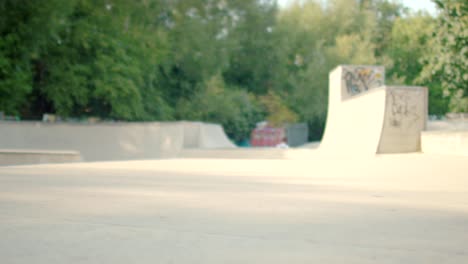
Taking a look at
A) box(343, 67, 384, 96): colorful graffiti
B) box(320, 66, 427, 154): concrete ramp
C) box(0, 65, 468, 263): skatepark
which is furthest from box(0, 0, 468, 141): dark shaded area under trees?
box(0, 65, 468, 263): skatepark

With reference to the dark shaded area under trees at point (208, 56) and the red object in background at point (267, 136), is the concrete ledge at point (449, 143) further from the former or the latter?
the red object in background at point (267, 136)

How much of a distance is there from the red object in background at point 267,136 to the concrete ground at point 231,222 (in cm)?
3839

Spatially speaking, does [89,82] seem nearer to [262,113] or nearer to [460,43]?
[460,43]

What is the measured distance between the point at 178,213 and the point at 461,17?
Answer: 19.7m

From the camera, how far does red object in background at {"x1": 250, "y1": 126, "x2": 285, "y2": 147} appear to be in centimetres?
4459

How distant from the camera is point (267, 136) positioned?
45125 mm

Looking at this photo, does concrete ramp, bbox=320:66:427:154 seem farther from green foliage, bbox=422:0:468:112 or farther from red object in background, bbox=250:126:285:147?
red object in background, bbox=250:126:285:147

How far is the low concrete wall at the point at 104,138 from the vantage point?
68.4ft

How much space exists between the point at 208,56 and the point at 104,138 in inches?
691

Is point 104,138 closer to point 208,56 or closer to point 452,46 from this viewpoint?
point 452,46

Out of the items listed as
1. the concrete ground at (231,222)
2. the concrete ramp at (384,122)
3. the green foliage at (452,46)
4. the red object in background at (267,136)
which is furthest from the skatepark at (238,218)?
the red object in background at (267,136)

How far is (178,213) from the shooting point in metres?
3.84

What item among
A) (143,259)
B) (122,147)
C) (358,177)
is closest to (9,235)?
(143,259)

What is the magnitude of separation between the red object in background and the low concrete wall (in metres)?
23.7
